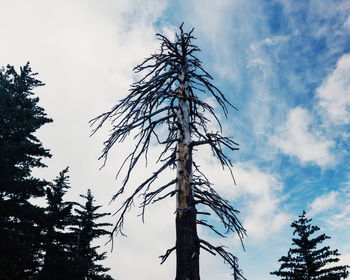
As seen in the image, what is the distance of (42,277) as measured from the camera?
1644 cm

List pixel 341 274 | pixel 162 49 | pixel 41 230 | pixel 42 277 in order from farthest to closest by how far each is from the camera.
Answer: pixel 341 274 → pixel 41 230 → pixel 42 277 → pixel 162 49

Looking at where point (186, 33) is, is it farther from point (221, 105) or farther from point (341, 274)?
point (341, 274)

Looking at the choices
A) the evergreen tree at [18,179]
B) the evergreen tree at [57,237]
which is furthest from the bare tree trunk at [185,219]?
the evergreen tree at [57,237]

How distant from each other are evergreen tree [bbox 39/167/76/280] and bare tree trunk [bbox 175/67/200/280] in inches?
585

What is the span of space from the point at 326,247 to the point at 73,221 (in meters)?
23.1

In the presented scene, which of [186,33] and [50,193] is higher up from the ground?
[50,193]

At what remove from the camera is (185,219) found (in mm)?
4242


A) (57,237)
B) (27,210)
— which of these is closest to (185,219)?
(27,210)

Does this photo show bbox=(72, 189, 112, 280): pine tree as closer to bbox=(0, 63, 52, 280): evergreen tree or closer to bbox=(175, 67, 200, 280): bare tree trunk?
bbox=(0, 63, 52, 280): evergreen tree

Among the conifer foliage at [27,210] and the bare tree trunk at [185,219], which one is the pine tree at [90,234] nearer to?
the conifer foliage at [27,210]

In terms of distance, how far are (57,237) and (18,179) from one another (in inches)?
272

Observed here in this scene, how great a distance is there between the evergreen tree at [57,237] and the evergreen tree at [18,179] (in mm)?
806

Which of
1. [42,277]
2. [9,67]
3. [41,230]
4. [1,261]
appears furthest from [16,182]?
[9,67]

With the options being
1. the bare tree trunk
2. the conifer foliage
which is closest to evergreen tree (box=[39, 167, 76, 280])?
the conifer foliage
